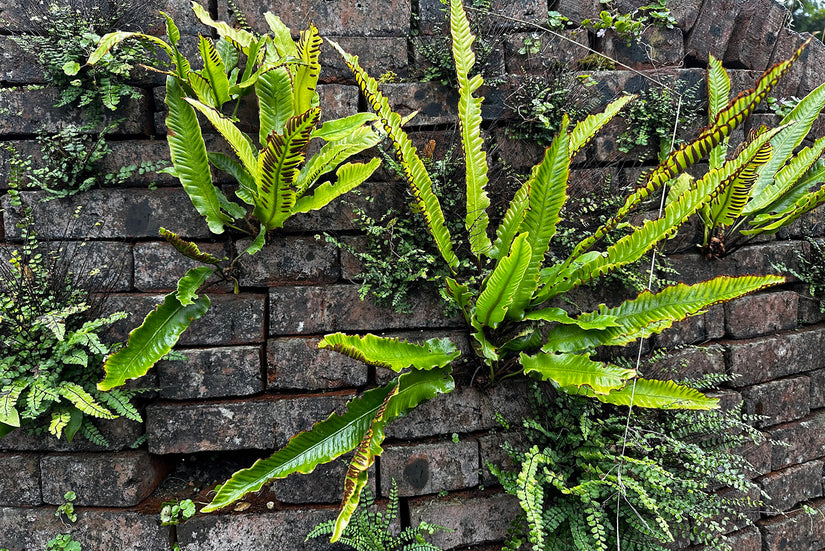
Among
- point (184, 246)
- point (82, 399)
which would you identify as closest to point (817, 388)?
point (184, 246)

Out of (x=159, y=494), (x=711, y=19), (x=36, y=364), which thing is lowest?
(x=159, y=494)

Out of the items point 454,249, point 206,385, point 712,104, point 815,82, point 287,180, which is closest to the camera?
point 287,180

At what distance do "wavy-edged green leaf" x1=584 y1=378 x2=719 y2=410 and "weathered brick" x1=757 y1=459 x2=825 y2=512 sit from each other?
3.46 feet

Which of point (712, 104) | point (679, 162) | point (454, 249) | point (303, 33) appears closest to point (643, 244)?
point (679, 162)

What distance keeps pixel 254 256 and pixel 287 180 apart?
1.56 ft

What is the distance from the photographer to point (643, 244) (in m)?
1.79

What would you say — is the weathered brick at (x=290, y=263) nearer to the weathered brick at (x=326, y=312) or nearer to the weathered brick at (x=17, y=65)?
the weathered brick at (x=326, y=312)

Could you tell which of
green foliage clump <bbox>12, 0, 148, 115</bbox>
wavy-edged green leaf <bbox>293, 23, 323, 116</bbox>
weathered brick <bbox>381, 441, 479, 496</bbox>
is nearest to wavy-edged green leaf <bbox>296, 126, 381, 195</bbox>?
wavy-edged green leaf <bbox>293, 23, 323, 116</bbox>

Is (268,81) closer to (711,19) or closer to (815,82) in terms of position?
(711,19)

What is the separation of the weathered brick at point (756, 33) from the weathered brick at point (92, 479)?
3409mm

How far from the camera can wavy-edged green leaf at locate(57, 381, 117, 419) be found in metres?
1.62

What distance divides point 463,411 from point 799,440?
5.75 feet

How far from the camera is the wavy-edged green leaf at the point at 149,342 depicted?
158cm

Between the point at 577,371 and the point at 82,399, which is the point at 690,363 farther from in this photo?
the point at 82,399
